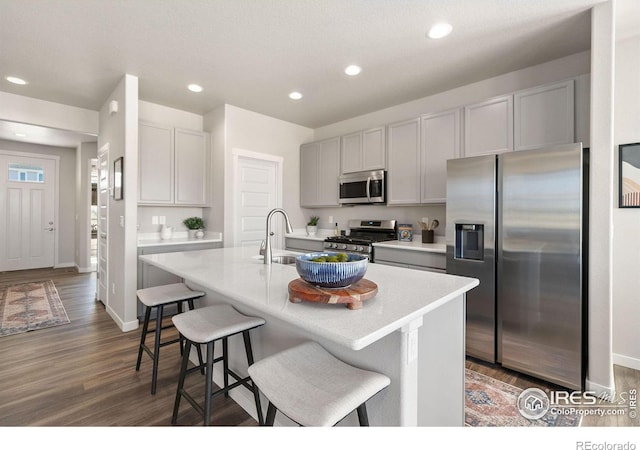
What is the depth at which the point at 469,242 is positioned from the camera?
8.81ft

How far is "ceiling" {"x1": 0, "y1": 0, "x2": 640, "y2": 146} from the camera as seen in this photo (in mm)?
2145

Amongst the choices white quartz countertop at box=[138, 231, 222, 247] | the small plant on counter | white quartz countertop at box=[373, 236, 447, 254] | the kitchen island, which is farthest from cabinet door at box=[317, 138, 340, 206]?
the kitchen island

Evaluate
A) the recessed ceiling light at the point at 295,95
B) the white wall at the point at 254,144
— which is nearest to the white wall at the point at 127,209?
the white wall at the point at 254,144

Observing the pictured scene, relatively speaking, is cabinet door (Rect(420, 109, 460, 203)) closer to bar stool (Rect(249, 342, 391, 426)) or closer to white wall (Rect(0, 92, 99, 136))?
bar stool (Rect(249, 342, 391, 426))

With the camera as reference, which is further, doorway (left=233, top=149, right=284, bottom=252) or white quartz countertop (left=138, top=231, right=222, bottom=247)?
doorway (left=233, top=149, right=284, bottom=252)

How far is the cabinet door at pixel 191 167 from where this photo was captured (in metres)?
3.95

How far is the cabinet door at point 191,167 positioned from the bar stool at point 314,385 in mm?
3298

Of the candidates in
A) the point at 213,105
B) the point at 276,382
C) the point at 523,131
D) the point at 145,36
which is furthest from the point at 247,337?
the point at 213,105

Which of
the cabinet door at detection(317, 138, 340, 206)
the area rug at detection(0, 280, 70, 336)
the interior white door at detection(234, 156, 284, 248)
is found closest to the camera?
the area rug at detection(0, 280, 70, 336)

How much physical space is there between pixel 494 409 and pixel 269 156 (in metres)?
3.79

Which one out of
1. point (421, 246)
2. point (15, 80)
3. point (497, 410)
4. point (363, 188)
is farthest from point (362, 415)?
point (15, 80)

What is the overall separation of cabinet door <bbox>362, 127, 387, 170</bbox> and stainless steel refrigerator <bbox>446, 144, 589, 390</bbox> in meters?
1.18

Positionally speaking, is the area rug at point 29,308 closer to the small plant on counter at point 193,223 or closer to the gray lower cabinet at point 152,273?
the gray lower cabinet at point 152,273
